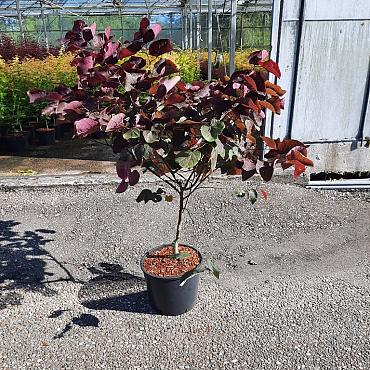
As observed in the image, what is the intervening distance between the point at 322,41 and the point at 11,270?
12.0ft

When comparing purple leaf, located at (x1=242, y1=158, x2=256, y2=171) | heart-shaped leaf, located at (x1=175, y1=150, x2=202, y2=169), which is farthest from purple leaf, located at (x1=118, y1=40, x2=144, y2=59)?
purple leaf, located at (x1=242, y1=158, x2=256, y2=171)

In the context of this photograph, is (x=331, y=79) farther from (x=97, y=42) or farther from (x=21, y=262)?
(x=21, y=262)

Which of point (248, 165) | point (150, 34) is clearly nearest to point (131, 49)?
point (150, 34)

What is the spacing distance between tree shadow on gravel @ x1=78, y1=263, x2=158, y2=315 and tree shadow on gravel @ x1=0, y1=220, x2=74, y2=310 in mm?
219

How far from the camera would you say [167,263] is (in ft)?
8.41

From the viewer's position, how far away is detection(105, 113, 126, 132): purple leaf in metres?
1.74

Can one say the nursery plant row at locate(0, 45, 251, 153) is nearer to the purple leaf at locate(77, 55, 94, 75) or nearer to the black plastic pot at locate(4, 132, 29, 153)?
the black plastic pot at locate(4, 132, 29, 153)

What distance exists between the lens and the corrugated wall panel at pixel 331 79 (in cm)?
422

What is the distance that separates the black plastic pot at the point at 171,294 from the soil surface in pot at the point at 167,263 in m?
0.05

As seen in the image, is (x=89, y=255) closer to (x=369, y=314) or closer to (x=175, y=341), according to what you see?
(x=175, y=341)

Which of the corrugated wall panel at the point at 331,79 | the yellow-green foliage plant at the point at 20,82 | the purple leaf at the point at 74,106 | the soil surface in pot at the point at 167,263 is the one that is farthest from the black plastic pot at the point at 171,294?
the yellow-green foliage plant at the point at 20,82

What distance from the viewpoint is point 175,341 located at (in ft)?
7.66

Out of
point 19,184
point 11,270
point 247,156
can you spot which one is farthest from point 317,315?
point 19,184

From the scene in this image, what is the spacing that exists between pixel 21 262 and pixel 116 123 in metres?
1.90
